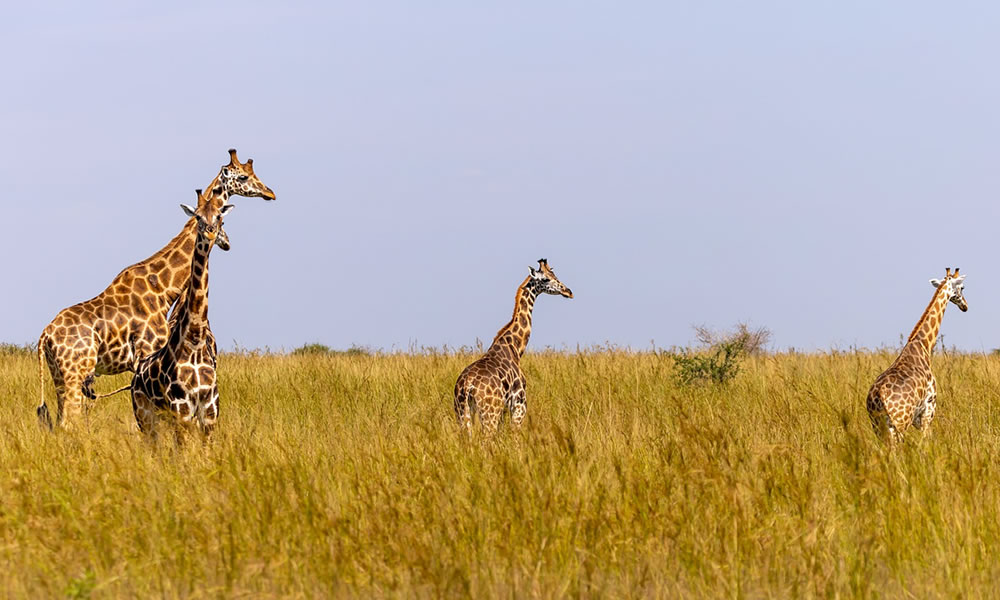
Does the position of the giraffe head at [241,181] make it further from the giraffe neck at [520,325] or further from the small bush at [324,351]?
the small bush at [324,351]

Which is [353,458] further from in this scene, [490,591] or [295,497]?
[490,591]

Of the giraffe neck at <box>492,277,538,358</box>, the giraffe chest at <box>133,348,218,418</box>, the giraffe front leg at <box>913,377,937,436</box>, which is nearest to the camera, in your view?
the giraffe chest at <box>133,348,218,418</box>

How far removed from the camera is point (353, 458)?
23.1 ft

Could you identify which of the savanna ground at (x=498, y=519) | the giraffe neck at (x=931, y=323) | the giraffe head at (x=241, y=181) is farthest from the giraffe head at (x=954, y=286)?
the giraffe head at (x=241, y=181)

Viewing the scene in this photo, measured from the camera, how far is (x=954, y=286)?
1116 centimetres

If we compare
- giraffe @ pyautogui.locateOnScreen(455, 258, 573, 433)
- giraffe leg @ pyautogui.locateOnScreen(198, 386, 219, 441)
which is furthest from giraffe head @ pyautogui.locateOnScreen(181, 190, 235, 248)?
giraffe @ pyautogui.locateOnScreen(455, 258, 573, 433)

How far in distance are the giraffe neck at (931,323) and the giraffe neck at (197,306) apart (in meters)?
6.91

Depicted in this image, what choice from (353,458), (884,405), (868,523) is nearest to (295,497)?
(353,458)

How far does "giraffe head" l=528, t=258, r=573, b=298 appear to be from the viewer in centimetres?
1127

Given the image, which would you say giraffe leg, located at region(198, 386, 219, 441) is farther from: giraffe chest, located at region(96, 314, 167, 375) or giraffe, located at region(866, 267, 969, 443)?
giraffe, located at region(866, 267, 969, 443)

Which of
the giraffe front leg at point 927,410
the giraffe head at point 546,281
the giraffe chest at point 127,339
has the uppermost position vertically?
the giraffe head at point 546,281

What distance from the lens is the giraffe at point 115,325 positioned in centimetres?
1073

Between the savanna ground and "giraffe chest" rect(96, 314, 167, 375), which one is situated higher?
"giraffe chest" rect(96, 314, 167, 375)

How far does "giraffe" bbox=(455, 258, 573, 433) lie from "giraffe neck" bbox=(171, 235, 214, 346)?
2347mm
